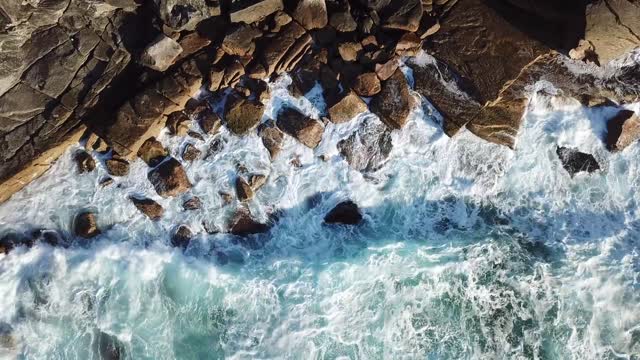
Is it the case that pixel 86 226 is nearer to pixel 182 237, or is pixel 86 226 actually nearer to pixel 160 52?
pixel 182 237

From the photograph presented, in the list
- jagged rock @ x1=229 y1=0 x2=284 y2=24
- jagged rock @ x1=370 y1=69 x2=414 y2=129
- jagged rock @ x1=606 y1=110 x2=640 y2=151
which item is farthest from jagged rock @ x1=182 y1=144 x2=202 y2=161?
jagged rock @ x1=606 y1=110 x2=640 y2=151

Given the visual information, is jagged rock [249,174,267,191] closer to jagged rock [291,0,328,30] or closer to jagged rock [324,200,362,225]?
jagged rock [324,200,362,225]

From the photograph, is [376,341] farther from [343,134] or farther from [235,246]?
[343,134]

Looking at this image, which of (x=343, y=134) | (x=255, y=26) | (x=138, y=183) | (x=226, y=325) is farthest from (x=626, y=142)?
(x=138, y=183)

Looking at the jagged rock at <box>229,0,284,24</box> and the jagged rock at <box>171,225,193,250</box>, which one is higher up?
the jagged rock at <box>229,0,284,24</box>

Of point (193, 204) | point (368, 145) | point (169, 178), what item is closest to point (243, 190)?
point (193, 204)

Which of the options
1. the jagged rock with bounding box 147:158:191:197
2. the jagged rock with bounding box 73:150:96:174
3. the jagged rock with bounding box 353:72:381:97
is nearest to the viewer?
the jagged rock with bounding box 353:72:381:97

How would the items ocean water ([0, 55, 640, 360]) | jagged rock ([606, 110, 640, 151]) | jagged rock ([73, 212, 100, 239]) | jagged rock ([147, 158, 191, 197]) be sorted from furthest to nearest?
jagged rock ([73, 212, 100, 239])
jagged rock ([147, 158, 191, 197])
jagged rock ([606, 110, 640, 151])
ocean water ([0, 55, 640, 360])
